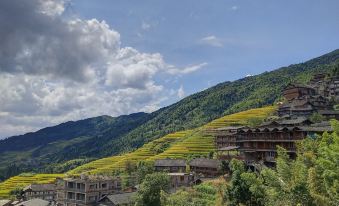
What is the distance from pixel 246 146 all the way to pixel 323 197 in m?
47.3

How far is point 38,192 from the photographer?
4860 inches

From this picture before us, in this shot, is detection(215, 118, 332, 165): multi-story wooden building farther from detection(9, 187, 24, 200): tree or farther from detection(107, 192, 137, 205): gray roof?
detection(9, 187, 24, 200): tree

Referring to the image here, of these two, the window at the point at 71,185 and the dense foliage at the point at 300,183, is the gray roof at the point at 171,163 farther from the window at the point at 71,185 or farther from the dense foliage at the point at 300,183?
the dense foliage at the point at 300,183

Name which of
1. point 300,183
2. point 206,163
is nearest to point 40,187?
point 206,163

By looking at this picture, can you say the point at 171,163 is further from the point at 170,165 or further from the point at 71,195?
the point at 71,195

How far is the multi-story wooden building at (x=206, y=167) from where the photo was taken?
91.5 metres

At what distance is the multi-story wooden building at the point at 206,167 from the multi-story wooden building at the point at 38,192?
48726 mm

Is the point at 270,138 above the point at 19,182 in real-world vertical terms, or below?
above

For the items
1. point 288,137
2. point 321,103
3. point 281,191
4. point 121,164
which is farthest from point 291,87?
point 281,191

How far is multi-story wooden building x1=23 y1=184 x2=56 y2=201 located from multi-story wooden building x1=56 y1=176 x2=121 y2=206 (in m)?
29.2

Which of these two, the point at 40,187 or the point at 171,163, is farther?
the point at 40,187

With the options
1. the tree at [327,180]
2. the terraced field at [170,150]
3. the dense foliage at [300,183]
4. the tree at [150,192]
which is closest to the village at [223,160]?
the tree at [150,192]

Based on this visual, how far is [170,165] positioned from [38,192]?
4393 cm

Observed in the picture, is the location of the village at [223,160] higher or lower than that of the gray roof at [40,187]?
higher
